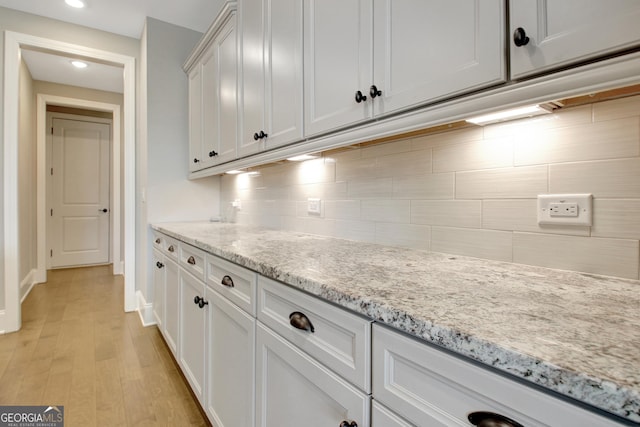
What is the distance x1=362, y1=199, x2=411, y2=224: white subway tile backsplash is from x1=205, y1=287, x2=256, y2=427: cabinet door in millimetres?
676

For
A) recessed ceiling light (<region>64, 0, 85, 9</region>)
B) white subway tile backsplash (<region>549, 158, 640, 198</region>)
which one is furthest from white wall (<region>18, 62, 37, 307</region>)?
white subway tile backsplash (<region>549, 158, 640, 198</region>)

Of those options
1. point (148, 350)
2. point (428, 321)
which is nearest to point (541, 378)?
point (428, 321)

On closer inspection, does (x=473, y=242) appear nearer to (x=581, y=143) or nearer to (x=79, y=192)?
(x=581, y=143)

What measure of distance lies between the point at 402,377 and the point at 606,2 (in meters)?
0.76

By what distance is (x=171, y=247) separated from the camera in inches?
79.3

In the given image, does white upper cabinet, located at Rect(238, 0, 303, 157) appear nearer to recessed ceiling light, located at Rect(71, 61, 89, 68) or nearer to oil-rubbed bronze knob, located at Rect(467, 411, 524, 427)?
oil-rubbed bronze knob, located at Rect(467, 411, 524, 427)

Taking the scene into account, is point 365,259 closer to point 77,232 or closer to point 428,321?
point 428,321

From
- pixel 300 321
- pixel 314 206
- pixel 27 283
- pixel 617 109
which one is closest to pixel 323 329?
pixel 300 321

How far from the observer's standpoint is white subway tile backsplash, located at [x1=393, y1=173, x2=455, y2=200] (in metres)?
1.12

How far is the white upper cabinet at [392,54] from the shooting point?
736 millimetres

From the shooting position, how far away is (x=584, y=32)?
588 mm

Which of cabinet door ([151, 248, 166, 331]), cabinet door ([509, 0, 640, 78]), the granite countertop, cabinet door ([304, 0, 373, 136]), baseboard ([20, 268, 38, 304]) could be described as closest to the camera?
the granite countertop

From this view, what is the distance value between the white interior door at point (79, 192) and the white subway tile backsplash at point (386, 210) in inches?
212

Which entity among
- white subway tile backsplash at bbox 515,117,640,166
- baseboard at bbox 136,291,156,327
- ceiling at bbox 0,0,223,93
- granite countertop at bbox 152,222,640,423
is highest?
ceiling at bbox 0,0,223,93
